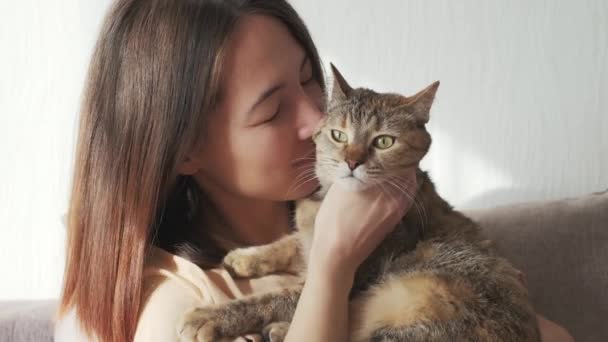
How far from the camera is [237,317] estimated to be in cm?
105

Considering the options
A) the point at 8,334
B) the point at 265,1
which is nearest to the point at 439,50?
the point at 265,1

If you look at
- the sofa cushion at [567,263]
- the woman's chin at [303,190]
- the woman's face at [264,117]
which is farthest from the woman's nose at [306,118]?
the sofa cushion at [567,263]

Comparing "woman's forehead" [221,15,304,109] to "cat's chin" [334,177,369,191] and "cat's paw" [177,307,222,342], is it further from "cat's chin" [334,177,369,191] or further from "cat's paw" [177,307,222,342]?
"cat's paw" [177,307,222,342]

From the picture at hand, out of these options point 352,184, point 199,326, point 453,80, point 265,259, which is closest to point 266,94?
point 352,184

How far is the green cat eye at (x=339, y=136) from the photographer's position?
1.12 metres

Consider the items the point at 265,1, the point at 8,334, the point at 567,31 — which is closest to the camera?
the point at 265,1

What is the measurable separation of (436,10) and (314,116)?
95 centimetres

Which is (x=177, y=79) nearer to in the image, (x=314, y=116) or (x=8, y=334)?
(x=314, y=116)

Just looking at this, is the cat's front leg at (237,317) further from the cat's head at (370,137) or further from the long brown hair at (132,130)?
the cat's head at (370,137)

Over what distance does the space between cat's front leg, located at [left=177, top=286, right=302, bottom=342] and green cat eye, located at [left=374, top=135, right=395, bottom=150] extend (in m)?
0.34

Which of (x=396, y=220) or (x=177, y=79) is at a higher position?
(x=177, y=79)

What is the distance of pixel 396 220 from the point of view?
3.66 feet

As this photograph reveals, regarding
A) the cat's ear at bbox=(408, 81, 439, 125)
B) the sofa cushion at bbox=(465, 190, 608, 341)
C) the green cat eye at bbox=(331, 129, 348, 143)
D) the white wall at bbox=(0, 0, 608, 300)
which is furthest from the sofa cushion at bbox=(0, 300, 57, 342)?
the sofa cushion at bbox=(465, 190, 608, 341)

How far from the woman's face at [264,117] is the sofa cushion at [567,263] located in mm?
759
